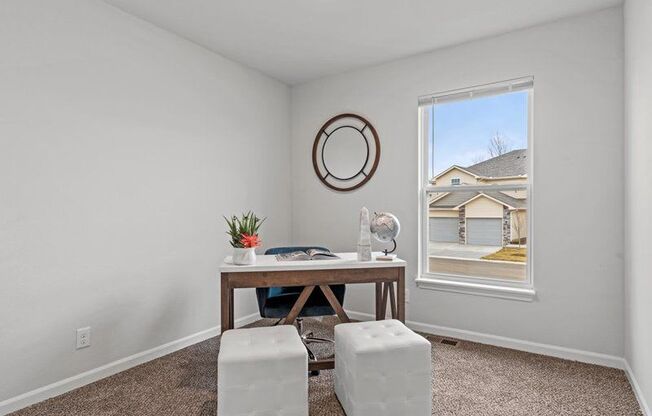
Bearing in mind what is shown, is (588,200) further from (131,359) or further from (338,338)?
(131,359)

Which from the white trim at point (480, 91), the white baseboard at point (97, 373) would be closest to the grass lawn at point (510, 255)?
the white trim at point (480, 91)

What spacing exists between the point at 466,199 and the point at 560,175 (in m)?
0.73

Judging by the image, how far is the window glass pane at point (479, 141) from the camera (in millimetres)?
3146

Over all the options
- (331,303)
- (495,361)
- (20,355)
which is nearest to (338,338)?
(331,303)

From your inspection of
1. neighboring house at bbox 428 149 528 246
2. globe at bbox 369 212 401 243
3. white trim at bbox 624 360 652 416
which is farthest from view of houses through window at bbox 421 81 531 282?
globe at bbox 369 212 401 243

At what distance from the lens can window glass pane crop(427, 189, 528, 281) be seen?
124 inches

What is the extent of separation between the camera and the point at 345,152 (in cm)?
398

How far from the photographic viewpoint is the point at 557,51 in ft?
9.53

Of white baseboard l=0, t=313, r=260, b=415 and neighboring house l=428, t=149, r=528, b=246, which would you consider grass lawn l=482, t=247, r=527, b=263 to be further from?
white baseboard l=0, t=313, r=260, b=415

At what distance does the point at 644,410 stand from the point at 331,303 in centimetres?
182

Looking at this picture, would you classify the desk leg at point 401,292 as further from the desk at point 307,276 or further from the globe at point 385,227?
the globe at point 385,227

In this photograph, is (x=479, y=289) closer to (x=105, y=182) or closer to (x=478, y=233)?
(x=478, y=233)

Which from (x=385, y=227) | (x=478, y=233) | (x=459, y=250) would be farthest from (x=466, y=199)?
(x=385, y=227)

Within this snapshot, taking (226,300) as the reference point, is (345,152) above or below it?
above
